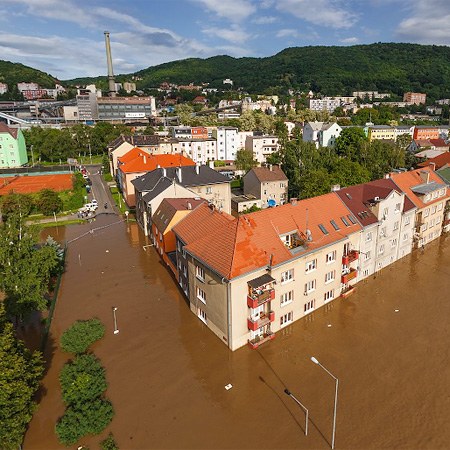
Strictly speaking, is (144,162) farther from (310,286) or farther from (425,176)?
(425,176)

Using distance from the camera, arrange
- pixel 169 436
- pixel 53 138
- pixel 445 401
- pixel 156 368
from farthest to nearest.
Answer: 1. pixel 53 138
2. pixel 156 368
3. pixel 445 401
4. pixel 169 436

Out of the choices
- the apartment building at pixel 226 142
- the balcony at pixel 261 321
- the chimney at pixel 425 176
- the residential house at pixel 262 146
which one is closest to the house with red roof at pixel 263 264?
the balcony at pixel 261 321

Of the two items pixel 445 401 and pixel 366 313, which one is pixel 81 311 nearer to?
pixel 366 313

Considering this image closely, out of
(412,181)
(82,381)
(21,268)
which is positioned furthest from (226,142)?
(82,381)

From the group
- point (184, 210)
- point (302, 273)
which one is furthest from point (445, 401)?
point (184, 210)

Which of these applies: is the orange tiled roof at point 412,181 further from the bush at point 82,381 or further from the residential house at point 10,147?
the residential house at point 10,147

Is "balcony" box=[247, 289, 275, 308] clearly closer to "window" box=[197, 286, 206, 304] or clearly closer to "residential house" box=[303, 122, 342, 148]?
"window" box=[197, 286, 206, 304]

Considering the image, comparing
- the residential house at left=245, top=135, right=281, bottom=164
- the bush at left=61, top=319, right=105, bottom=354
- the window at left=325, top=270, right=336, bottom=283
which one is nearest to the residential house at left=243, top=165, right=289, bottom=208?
the window at left=325, top=270, right=336, bottom=283
